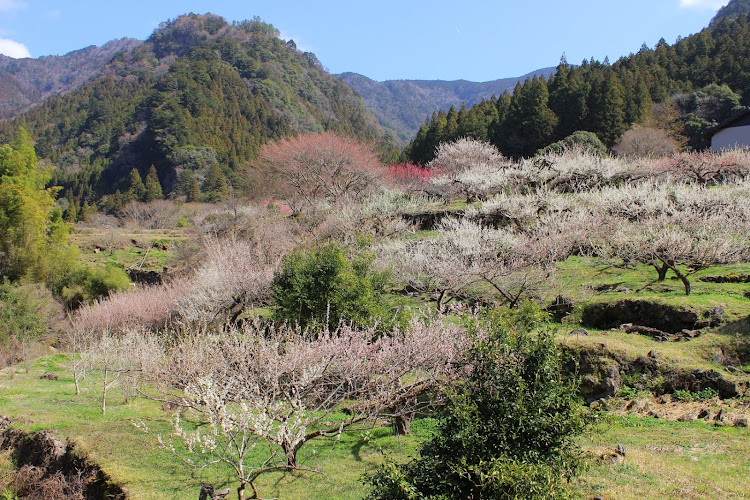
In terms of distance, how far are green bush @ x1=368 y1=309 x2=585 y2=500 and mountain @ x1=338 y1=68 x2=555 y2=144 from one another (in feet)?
496

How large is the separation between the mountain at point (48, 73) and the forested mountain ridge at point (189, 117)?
46.9 meters

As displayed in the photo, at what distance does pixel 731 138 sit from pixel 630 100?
811 cm

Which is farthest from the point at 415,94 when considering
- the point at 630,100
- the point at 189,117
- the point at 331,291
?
the point at 331,291

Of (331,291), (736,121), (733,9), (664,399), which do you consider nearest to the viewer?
(664,399)

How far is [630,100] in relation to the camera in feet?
121

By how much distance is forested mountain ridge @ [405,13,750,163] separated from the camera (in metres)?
36.3

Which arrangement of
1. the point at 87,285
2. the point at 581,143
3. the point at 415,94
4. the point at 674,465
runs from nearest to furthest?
the point at 674,465 < the point at 87,285 < the point at 581,143 < the point at 415,94

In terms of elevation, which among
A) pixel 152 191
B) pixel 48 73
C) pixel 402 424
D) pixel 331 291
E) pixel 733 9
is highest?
pixel 48 73

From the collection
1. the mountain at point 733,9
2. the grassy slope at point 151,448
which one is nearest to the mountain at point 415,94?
the mountain at point 733,9

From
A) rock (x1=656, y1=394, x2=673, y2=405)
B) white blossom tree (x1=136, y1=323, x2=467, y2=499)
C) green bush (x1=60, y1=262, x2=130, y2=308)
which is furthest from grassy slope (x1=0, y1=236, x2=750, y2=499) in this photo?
green bush (x1=60, y1=262, x2=130, y2=308)

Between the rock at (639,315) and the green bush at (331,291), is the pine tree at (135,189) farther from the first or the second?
the rock at (639,315)

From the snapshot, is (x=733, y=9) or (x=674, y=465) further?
(x=733, y=9)

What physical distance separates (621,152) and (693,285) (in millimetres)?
23157

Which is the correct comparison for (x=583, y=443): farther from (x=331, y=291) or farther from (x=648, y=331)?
(x=331, y=291)
